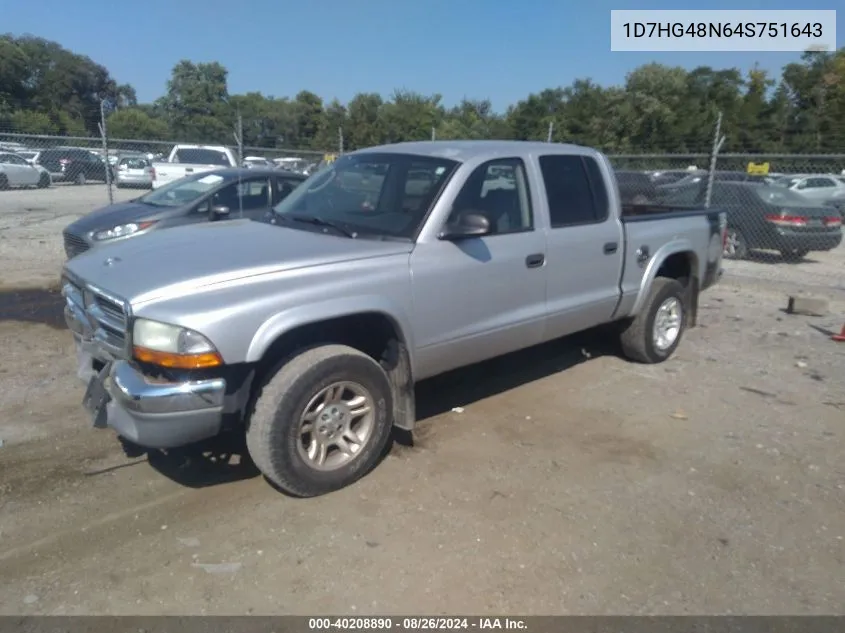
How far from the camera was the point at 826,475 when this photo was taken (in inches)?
167

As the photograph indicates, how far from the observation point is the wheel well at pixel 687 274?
6.43 metres

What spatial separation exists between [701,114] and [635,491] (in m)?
39.7

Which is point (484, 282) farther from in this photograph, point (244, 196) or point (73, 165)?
point (73, 165)

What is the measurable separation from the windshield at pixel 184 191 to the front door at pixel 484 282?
5522 millimetres

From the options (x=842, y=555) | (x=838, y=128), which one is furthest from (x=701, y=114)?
(x=842, y=555)

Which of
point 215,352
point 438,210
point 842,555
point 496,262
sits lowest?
point 842,555

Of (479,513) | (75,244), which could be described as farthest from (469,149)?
(75,244)

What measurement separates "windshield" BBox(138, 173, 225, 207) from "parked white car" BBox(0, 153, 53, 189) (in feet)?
60.2

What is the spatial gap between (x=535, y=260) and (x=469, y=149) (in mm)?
870

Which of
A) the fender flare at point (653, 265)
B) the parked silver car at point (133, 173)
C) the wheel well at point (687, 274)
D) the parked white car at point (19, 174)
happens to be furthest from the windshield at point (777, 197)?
the parked white car at point (19, 174)

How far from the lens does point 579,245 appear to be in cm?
508

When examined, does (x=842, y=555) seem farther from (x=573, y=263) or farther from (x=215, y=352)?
(x=215, y=352)

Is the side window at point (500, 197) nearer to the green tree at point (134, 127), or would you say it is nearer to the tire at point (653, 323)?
the tire at point (653, 323)

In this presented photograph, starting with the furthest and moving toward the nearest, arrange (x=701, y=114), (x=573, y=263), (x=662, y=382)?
(x=701, y=114) → (x=662, y=382) → (x=573, y=263)
